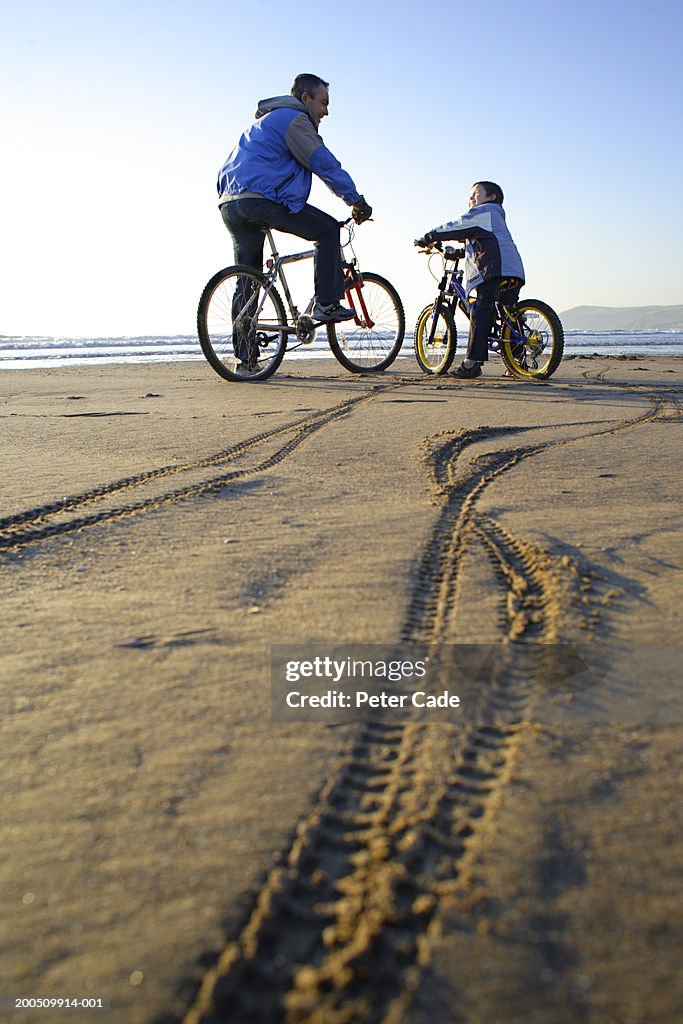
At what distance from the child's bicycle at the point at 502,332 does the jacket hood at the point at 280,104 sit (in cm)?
154

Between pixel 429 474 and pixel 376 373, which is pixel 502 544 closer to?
pixel 429 474

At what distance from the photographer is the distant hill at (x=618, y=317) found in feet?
108

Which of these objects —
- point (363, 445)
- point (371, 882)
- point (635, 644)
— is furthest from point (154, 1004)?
point (363, 445)

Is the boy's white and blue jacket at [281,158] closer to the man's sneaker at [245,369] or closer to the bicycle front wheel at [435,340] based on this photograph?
the man's sneaker at [245,369]

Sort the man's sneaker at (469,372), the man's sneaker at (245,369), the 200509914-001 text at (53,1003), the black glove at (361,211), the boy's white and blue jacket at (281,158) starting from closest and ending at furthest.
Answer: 1. the 200509914-001 text at (53,1003)
2. the boy's white and blue jacket at (281,158)
3. the black glove at (361,211)
4. the man's sneaker at (245,369)
5. the man's sneaker at (469,372)

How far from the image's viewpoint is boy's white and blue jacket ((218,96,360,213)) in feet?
16.9

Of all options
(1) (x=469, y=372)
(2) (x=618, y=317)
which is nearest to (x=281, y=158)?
(1) (x=469, y=372)

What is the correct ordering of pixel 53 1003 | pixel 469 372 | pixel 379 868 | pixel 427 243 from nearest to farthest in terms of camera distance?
pixel 53 1003
pixel 379 868
pixel 469 372
pixel 427 243

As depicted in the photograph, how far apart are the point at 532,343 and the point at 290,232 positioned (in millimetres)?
1965

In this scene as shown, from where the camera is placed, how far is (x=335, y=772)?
964mm

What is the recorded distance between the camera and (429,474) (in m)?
2.54

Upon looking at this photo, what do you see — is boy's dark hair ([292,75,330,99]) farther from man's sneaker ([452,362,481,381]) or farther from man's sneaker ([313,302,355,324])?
man's sneaker ([452,362,481,381])

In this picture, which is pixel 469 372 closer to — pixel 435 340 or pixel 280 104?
pixel 435 340

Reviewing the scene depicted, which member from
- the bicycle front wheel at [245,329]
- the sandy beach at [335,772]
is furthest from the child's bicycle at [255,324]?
the sandy beach at [335,772]
